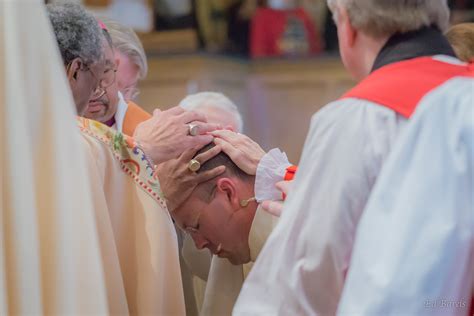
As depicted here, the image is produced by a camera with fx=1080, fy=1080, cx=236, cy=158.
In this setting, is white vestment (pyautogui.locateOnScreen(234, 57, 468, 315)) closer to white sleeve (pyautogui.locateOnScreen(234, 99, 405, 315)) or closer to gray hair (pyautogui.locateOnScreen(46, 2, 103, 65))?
white sleeve (pyautogui.locateOnScreen(234, 99, 405, 315))

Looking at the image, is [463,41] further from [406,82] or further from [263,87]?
[263,87]

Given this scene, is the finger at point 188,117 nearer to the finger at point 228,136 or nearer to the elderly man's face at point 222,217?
the finger at point 228,136

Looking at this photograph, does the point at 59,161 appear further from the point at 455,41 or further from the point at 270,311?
the point at 455,41

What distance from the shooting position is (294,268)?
2480mm

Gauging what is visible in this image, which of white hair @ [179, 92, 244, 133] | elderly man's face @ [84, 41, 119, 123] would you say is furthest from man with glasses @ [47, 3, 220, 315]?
white hair @ [179, 92, 244, 133]

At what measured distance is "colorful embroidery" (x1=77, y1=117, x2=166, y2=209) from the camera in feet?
9.45

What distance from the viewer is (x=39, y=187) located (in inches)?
93.6

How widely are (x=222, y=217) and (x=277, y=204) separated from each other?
409 mm

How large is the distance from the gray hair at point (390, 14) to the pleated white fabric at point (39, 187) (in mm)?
697

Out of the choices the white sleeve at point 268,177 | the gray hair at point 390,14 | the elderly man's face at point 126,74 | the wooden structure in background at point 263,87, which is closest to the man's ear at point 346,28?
the gray hair at point 390,14

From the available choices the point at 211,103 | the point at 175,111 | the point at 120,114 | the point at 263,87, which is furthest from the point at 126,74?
the point at 263,87

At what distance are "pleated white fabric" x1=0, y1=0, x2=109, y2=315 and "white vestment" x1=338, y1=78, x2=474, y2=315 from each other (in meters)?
0.60

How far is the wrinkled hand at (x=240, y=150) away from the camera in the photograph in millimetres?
3266

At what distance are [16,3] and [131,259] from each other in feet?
2.83
